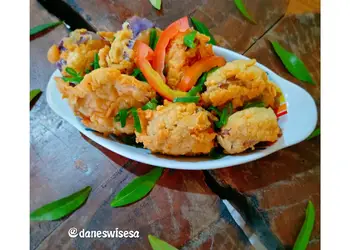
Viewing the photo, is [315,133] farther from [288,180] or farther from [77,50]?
[77,50]

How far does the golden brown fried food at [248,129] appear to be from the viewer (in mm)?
1779

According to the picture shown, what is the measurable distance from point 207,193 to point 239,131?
1.22 feet

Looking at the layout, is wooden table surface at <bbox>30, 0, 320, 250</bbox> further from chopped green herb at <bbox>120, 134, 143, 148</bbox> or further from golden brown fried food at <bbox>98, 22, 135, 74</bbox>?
golden brown fried food at <bbox>98, 22, 135, 74</bbox>

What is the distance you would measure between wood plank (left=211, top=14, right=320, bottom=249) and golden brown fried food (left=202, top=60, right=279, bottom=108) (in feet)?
1.00

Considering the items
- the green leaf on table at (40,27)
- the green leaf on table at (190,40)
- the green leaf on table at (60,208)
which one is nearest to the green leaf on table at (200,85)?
the green leaf on table at (190,40)

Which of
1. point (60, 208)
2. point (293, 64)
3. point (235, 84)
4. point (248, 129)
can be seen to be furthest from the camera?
point (293, 64)

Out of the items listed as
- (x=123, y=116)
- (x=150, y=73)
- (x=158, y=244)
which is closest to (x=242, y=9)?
(x=150, y=73)

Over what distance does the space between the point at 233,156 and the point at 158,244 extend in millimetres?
542

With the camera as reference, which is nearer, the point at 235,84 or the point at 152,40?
the point at 235,84

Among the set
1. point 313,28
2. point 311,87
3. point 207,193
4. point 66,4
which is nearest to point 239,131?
point 207,193

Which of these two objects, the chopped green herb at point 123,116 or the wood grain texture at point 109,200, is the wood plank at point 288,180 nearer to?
the wood grain texture at point 109,200

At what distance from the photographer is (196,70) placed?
196cm

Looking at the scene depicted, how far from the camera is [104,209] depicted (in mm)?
1972

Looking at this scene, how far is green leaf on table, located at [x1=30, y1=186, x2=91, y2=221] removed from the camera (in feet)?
6.47
